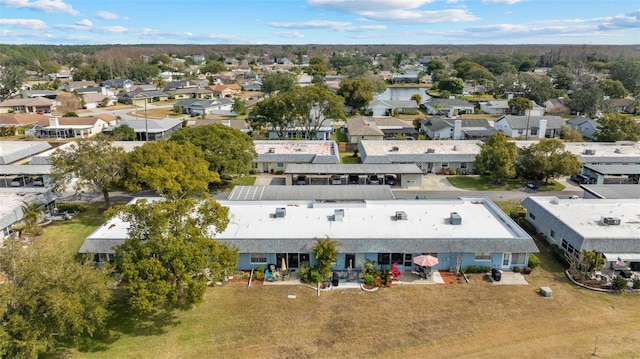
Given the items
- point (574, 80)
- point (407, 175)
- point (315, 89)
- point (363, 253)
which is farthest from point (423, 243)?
point (574, 80)

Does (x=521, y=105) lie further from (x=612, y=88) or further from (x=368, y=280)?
(x=368, y=280)

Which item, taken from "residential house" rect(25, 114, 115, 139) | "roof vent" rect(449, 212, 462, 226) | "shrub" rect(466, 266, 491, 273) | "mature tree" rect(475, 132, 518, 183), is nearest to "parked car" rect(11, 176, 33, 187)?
"residential house" rect(25, 114, 115, 139)

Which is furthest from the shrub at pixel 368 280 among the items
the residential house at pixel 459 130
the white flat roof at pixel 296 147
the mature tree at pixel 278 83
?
the mature tree at pixel 278 83

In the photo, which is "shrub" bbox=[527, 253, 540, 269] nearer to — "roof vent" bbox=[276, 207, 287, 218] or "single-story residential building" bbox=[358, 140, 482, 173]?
"roof vent" bbox=[276, 207, 287, 218]

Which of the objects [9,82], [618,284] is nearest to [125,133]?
[9,82]

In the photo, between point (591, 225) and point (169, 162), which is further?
point (169, 162)

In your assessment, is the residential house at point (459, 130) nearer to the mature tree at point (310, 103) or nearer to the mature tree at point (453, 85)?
the mature tree at point (310, 103)
